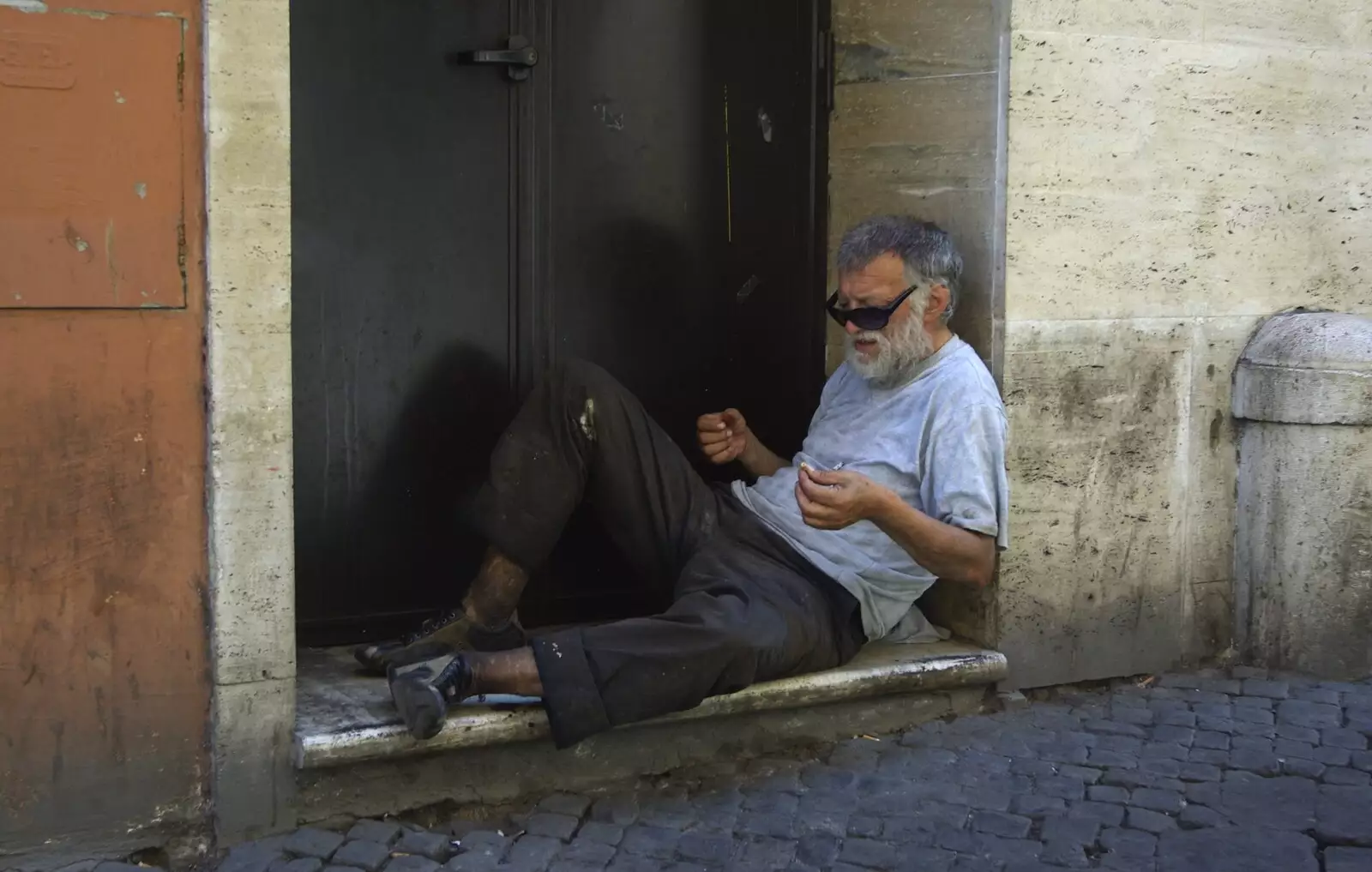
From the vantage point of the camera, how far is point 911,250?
393cm

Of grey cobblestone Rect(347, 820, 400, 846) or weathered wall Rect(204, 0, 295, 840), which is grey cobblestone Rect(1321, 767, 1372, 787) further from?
weathered wall Rect(204, 0, 295, 840)

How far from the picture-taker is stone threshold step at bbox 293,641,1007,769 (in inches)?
128

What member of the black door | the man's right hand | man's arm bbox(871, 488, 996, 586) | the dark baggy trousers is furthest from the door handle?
man's arm bbox(871, 488, 996, 586)

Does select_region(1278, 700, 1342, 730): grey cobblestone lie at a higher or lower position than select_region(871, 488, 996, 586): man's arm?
lower

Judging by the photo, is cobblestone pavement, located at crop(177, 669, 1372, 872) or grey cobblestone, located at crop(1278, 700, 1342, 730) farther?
grey cobblestone, located at crop(1278, 700, 1342, 730)

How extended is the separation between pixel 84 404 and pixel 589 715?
1.24 m

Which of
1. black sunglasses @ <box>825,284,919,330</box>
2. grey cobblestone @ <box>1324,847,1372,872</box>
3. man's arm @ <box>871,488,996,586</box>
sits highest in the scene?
black sunglasses @ <box>825,284,919,330</box>

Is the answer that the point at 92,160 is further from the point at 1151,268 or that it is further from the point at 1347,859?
the point at 1347,859

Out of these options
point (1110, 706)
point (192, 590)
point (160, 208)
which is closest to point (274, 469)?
point (192, 590)

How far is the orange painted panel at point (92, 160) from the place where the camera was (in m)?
2.91

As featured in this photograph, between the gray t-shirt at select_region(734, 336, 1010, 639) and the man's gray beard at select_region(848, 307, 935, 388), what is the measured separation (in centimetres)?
3

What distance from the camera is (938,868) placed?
10.3ft

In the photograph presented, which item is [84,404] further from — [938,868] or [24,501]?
[938,868]

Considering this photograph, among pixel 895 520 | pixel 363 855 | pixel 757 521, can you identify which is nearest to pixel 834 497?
pixel 895 520
